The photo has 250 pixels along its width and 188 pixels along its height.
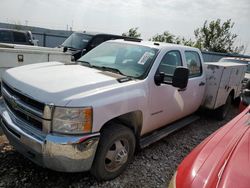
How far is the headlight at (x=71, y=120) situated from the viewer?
239cm

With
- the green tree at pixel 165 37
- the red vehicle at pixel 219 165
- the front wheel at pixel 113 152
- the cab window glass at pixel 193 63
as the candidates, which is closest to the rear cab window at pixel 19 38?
the cab window glass at pixel 193 63

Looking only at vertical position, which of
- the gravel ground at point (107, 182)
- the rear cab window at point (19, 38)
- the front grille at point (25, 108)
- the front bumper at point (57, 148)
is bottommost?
the gravel ground at point (107, 182)

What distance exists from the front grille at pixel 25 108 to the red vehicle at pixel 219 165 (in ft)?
5.04

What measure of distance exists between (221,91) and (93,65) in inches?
126

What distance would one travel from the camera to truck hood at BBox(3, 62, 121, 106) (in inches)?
96.6

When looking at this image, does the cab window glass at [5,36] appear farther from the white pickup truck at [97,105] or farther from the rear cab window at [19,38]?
the white pickup truck at [97,105]

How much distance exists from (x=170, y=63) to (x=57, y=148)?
7.69ft

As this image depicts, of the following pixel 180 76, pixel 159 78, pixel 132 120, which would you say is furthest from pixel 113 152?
pixel 180 76


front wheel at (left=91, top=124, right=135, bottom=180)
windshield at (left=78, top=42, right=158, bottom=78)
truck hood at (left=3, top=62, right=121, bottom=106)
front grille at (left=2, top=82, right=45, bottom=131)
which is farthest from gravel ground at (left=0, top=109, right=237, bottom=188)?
windshield at (left=78, top=42, right=158, bottom=78)

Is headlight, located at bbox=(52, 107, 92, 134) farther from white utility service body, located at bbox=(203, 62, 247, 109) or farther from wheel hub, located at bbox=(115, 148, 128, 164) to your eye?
white utility service body, located at bbox=(203, 62, 247, 109)

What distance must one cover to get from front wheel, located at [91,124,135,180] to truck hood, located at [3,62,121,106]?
0.58m

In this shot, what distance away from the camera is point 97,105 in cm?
251

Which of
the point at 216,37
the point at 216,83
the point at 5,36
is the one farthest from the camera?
the point at 216,37

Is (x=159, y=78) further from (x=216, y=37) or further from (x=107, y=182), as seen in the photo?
(x=216, y=37)
